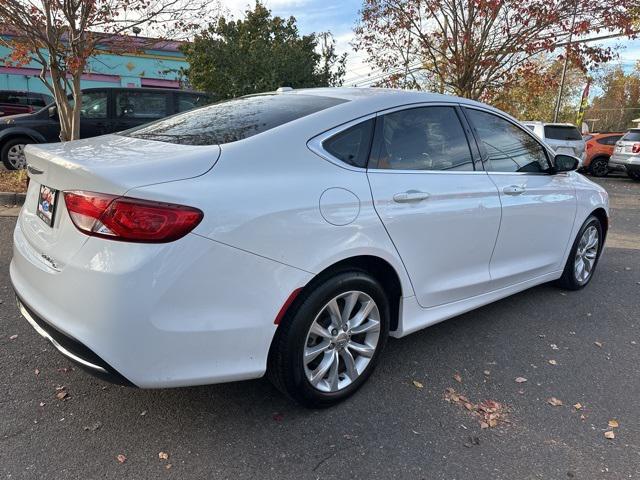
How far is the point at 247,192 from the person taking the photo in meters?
2.19

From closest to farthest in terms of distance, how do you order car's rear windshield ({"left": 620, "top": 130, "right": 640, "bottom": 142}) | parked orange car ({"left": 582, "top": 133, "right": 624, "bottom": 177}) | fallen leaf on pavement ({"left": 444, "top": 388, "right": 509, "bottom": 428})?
fallen leaf on pavement ({"left": 444, "top": 388, "right": 509, "bottom": 428}) < car's rear windshield ({"left": 620, "top": 130, "right": 640, "bottom": 142}) < parked orange car ({"left": 582, "top": 133, "right": 624, "bottom": 177})

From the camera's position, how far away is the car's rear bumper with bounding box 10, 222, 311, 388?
197cm

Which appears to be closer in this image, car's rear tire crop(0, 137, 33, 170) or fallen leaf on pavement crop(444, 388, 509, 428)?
fallen leaf on pavement crop(444, 388, 509, 428)

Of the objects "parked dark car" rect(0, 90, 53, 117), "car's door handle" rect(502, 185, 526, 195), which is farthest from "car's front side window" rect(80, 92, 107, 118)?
"car's door handle" rect(502, 185, 526, 195)

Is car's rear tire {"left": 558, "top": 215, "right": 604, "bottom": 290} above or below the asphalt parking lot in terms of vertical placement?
above

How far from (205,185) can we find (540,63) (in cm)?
1170

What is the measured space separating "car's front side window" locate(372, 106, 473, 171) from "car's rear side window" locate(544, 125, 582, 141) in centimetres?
1235

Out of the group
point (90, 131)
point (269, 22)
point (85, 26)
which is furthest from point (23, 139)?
point (269, 22)

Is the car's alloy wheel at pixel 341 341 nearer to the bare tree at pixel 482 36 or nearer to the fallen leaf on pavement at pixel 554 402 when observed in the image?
the fallen leaf on pavement at pixel 554 402

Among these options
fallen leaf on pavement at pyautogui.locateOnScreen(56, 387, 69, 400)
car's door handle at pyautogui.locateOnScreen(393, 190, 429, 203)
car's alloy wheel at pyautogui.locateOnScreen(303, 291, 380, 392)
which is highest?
car's door handle at pyautogui.locateOnScreen(393, 190, 429, 203)

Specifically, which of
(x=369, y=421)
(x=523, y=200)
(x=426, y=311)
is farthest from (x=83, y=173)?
(x=523, y=200)

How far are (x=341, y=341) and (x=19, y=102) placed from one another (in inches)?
644

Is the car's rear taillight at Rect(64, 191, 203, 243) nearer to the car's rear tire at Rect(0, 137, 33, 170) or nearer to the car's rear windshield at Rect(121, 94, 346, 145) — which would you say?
the car's rear windshield at Rect(121, 94, 346, 145)

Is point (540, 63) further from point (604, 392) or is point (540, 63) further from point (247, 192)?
point (247, 192)
